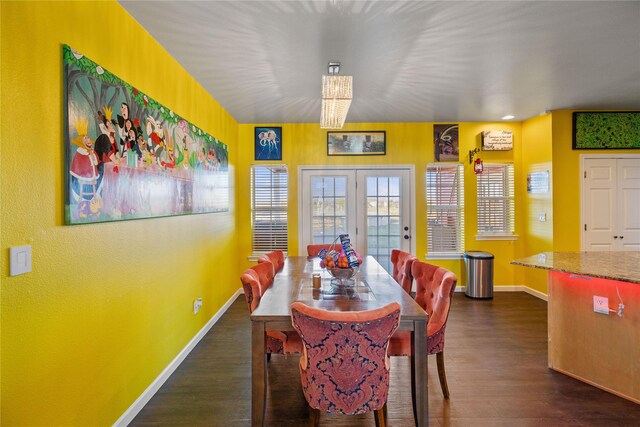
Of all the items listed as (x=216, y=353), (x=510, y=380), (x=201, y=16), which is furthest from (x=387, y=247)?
(x=201, y=16)

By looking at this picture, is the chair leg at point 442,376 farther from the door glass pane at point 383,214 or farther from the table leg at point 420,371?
the door glass pane at point 383,214

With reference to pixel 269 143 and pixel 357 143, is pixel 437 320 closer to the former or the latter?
pixel 357 143

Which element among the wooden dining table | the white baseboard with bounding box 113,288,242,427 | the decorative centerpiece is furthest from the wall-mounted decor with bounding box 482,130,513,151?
the white baseboard with bounding box 113,288,242,427

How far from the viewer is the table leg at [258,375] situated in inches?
72.0

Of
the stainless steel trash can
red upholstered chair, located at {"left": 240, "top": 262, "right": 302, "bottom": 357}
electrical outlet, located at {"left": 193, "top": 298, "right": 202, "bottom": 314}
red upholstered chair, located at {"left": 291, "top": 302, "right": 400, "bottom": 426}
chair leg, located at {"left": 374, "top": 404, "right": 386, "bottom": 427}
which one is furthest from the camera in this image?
the stainless steel trash can

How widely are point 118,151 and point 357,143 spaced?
12.0 feet

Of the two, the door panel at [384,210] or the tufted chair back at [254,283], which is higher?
the door panel at [384,210]

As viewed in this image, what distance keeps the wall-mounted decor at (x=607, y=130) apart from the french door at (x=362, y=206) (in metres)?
2.43

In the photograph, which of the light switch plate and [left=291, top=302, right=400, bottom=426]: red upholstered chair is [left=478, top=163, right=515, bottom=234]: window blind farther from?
the light switch plate

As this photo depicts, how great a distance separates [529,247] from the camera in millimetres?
4902

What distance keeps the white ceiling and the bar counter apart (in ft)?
6.09

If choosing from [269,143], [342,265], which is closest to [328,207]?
[269,143]

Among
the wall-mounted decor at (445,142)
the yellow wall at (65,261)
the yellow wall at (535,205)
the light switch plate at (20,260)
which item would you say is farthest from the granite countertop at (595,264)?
the light switch plate at (20,260)

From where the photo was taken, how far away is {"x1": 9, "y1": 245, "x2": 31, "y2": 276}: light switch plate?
1.29 metres
